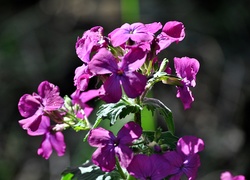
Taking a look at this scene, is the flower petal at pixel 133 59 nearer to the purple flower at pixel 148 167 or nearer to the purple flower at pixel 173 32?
the purple flower at pixel 173 32

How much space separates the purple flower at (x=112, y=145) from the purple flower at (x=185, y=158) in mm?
107

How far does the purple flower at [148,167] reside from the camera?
1551 mm

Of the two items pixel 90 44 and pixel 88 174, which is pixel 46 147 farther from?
pixel 90 44

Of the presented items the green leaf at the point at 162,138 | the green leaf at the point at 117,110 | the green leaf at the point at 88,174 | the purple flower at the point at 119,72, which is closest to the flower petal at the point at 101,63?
the purple flower at the point at 119,72

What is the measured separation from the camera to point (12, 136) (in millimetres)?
4703

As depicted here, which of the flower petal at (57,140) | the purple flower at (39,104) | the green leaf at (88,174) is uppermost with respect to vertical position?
the purple flower at (39,104)

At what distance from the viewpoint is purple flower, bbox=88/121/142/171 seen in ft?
5.08

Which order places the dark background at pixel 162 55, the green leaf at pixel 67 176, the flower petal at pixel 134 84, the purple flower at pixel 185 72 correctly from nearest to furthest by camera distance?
the flower petal at pixel 134 84 < the purple flower at pixel 185 72 < the green leaf at pixel 67 176 < the dark background at pixel 162 55

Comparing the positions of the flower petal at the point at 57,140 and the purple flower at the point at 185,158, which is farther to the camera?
the flower petal at the point at 57,140

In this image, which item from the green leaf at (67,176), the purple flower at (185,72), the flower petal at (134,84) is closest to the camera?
the flower petal at (134,84)

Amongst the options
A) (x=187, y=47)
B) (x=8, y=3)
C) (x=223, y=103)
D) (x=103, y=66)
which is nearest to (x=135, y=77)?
(x=103, y=66)

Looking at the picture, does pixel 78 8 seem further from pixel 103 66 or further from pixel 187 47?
pixel 103 66

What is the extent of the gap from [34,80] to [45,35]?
623 mm

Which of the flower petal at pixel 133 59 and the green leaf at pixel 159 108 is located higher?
the flower petal at pixel 133 59
